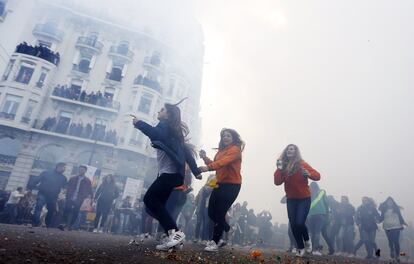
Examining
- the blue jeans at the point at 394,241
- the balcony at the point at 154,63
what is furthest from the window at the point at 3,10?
the balcony at the point at 154,63

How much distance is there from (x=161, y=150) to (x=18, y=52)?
2860 cm

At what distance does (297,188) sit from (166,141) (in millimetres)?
2457

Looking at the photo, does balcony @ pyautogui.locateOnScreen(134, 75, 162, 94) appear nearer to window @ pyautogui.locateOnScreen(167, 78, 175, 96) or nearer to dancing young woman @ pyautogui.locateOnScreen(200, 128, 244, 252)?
window @ pyautogui.locateOnScreen(167, 78, 175, 96)

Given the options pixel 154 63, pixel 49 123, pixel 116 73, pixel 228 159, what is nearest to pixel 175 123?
pixel 228 159

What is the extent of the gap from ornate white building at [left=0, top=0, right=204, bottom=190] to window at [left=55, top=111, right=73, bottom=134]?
0.25ft

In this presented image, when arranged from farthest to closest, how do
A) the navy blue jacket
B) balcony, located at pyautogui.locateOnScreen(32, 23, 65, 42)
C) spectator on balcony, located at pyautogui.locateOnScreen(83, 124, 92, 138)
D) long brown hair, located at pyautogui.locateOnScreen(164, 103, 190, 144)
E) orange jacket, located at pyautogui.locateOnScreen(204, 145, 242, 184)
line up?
balcony, located at pyautogui.locateOnScreen(32, 23, 65, 42) → spectator on balcony, located at pyautogui.locateOnScreen(83, 124, 92, 138) → orange jacket, located at pyautogui.locateOnScreen(204, 145, 242, 184) → long brown hair, located at pyautogui.locateOnScreen(164, 103, 190, 144) → the navy blue jacket

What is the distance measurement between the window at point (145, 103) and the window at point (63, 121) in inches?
248

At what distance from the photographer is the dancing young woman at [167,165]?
3.53 metres

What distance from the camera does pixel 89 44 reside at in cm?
2962

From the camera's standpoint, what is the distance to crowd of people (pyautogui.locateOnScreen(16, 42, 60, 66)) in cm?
2666

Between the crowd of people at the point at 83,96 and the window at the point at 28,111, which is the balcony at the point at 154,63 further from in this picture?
the window at the point at 28,111

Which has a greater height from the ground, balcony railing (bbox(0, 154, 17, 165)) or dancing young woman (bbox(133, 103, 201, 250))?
balcony railing (bbox(0, 154, 17, 165))

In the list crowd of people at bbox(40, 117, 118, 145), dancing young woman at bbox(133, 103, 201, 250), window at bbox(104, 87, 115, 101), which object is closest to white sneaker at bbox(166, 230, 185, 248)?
dancing young woman at bbox(133, 103, 201, 250)

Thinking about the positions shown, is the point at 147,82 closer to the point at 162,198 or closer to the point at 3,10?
the point at 3,10
